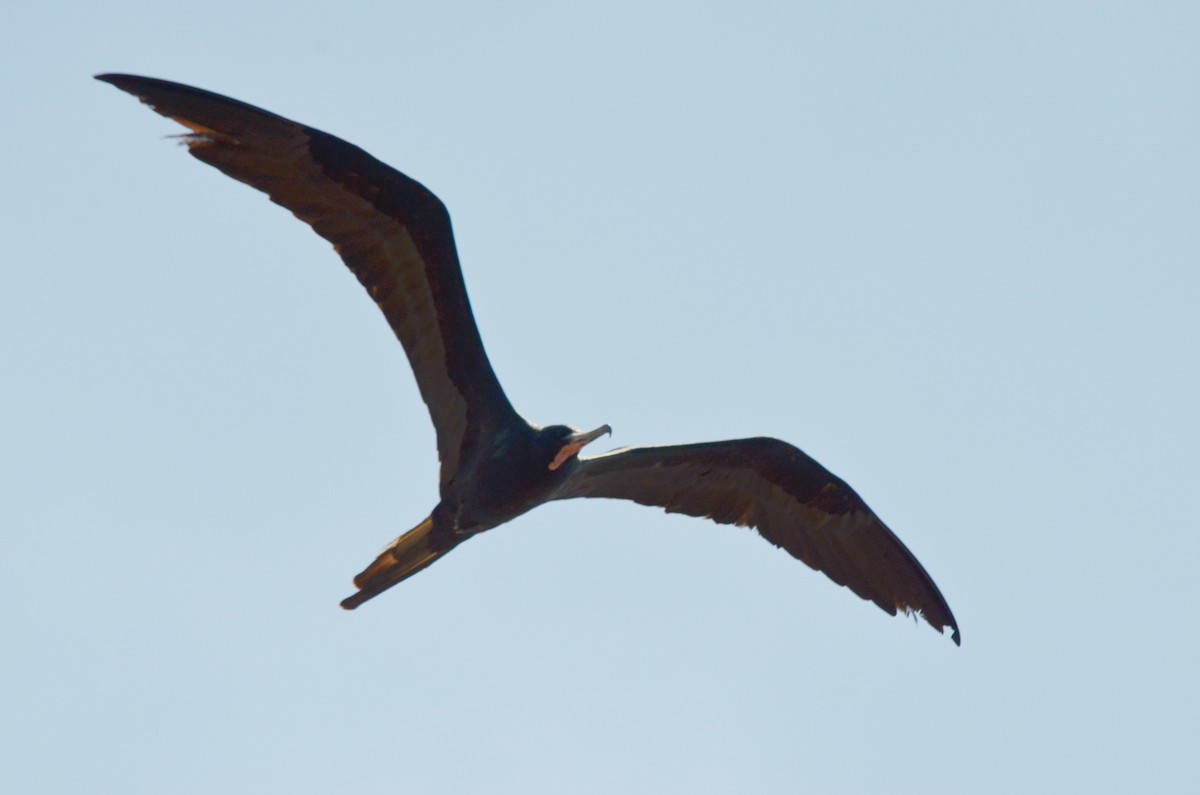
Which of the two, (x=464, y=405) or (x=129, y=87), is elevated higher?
(x=129, y=87)

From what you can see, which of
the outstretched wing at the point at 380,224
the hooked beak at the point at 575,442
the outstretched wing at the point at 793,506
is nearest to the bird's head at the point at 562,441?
the hooked beak at the point at 575,442

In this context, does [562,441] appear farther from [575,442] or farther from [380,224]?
[380,224]

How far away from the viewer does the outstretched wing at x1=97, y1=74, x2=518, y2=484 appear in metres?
9.30

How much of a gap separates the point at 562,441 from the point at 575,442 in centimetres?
11

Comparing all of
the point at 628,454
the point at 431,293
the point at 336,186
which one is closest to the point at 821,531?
the point at 628,454

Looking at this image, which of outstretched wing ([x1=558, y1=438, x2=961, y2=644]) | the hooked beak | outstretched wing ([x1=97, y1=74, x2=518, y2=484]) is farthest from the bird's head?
outstretched wing ([x1=558, y1=438, x2=961, y2=644])

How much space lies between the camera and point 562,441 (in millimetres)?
10023

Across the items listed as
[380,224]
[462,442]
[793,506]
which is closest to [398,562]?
[462,442]

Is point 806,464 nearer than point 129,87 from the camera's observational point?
No

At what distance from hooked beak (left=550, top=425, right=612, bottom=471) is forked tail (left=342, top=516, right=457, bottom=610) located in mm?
955

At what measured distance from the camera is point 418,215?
384 inches

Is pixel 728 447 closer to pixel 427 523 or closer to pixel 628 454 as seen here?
pixel 628 454

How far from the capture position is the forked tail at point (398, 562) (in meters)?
10.3

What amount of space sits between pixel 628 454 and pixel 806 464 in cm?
138
